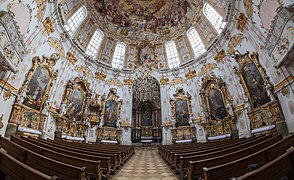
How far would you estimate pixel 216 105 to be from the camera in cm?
1343

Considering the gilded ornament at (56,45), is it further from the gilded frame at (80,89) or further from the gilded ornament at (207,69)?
the gilded ornament at (207,69)

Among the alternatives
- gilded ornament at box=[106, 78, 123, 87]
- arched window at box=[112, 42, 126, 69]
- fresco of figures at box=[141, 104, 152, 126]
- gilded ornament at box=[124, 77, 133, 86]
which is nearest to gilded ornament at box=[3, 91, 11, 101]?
gilded ornament at box=[106, 78, 123, 87]

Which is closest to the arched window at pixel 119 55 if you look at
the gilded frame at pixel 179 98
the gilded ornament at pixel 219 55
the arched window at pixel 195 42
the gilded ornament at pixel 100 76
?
the gilded ornament at pixel 100 76

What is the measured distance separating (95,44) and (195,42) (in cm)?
1323

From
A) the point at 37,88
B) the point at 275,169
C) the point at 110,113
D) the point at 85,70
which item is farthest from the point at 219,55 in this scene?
the point at 37,88

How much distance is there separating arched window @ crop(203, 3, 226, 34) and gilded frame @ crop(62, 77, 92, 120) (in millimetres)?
15550

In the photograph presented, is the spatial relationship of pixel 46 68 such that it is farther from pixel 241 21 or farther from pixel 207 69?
pixel 241 21

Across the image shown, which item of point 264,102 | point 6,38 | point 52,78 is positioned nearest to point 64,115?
point 52,78

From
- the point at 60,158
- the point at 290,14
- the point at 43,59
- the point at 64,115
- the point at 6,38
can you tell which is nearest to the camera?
the point at 60,158

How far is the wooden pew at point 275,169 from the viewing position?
1303 millimetres

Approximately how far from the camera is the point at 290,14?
612 centimetres

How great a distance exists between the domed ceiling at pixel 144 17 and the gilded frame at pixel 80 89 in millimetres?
8200

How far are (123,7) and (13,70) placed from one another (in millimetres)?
15641

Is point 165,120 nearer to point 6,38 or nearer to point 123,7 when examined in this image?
point 6,38
